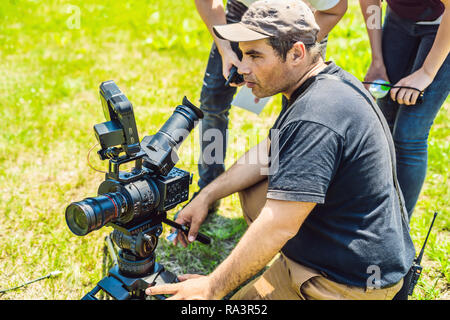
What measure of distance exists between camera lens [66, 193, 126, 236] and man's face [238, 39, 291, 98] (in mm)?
782

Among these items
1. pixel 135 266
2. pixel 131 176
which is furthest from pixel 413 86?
pixel 135 266

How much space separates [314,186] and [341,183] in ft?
0.66

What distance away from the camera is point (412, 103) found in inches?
98.1

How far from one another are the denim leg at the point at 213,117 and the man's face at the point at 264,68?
3.19 ft

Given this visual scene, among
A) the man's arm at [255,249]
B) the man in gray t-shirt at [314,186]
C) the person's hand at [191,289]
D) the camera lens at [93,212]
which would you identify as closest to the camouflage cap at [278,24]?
the man in gray t-shirt at [314,186]

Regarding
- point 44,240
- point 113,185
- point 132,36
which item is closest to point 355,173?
point 113,185

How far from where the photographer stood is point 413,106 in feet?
8.39

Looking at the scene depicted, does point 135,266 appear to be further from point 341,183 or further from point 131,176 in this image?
point 341,183

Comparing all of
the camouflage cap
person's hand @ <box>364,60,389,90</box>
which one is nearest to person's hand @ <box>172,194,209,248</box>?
the camouflage cap

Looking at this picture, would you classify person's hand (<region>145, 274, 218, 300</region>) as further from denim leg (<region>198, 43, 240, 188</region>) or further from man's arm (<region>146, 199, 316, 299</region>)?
denim leg (<region>198, 43, 240, 188</region>)

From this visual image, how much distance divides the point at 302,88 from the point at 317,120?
0.97ft

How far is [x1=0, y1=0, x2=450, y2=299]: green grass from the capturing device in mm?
2797

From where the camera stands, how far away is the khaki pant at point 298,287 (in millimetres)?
1872

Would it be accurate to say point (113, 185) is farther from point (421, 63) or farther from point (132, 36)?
point (132, 36)
